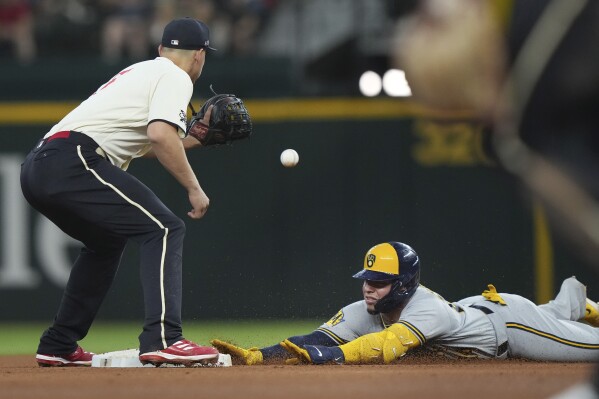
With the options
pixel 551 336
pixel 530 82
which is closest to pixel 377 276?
pixel 551 336

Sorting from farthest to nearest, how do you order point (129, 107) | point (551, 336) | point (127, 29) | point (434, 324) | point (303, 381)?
point (127, 29) → point (551, 336) → point (434, 324) → point (129, 107) → point (303, 381)

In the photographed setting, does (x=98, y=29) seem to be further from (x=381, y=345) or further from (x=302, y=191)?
(x=381, y=345)

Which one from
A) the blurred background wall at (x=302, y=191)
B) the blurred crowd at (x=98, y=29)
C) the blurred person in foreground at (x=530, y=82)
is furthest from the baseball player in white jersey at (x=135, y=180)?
the blurred crowd at (x=98, y=29)

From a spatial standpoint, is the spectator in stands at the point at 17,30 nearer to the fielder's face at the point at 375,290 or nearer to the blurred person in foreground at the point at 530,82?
the fielder's face at the point at 375,290

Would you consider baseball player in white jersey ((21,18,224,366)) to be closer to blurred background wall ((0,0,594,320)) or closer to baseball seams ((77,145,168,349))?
baseball seams ((77,145,168,349))

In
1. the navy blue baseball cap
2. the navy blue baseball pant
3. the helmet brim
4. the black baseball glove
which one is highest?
the navy blue baseball cap

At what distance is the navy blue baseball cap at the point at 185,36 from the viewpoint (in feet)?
18.3

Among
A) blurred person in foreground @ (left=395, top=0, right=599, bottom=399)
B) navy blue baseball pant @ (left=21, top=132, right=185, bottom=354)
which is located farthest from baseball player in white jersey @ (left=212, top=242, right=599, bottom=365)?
blurred person in foreground @ (left=395, top=0, right=599, bottom=399)

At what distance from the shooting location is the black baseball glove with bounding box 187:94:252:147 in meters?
5.88

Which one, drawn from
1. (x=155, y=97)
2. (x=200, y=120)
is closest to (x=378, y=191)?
(x=200, y=120)

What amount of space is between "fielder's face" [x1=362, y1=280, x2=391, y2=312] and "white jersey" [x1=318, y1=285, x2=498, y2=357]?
0.14 meters

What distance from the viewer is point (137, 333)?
9742 millimetres

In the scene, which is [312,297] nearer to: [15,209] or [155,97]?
[15,209]

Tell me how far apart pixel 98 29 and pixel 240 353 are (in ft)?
19.5
